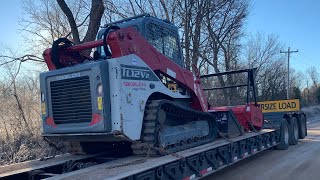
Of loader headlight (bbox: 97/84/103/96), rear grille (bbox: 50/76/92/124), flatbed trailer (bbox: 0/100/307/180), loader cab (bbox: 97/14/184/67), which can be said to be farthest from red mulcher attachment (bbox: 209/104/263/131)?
loader headlight (bbox: 97/84/103/96)

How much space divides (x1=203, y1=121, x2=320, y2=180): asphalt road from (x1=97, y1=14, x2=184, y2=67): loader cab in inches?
117

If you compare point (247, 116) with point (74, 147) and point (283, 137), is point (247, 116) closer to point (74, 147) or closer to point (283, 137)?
point (283, 137)

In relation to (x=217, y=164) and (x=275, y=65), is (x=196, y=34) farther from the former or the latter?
(x=275, y=65)

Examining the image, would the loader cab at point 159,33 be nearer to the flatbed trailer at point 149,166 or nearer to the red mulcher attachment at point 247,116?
the flatbed trailer at point 149,166

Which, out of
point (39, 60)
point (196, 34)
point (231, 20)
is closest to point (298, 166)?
point (39, 60)

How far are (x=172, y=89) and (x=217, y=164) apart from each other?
1.90 m

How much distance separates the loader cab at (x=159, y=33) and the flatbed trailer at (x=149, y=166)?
6.88 feet

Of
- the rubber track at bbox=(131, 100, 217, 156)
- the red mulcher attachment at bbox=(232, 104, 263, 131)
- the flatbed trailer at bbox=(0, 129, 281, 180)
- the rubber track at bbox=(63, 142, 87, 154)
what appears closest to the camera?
the flatbed trailer at bbox=(0, 129, 281, 180)

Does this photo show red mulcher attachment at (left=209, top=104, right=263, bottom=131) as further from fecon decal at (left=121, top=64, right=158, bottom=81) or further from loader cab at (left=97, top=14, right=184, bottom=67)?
fecon decal at (left=121, top=64, right=158, bottom=81)

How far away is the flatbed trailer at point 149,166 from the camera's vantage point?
5434mm

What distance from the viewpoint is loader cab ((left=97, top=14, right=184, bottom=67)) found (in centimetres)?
758

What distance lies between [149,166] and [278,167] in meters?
5.32

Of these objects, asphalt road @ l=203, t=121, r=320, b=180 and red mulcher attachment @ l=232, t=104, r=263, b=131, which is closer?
asphalt road @ l=203, t=121, r=320, b=180

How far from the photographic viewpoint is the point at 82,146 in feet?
24.3
